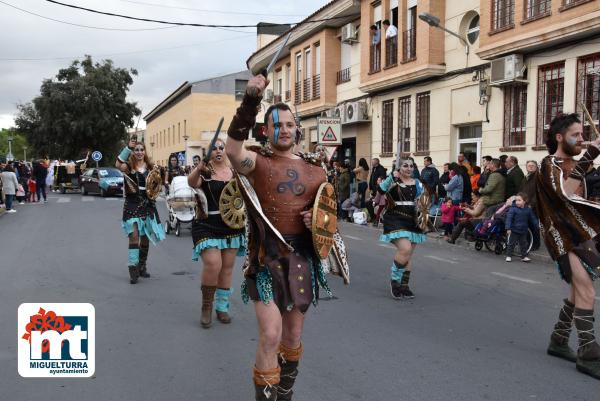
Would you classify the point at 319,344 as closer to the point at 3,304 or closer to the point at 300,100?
the point at 3,304

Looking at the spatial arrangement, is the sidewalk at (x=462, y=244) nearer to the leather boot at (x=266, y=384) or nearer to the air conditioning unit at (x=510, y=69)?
the air conditioning unit at (x=510, y=69)

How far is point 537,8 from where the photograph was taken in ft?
46.1

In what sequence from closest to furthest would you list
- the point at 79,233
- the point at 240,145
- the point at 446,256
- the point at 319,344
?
the point at 240,145
the point at 319,344
the point at 446,256
the point at 79,233

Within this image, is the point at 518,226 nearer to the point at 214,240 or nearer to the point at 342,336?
the point at 342,336

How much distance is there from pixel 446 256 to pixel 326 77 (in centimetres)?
1571

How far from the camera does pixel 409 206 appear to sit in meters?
7.64

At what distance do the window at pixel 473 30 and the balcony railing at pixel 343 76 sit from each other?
7898mm

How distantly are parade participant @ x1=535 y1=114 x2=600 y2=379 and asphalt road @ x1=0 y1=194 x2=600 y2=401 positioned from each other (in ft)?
1.18

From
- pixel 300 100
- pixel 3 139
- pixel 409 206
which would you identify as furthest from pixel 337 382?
pixel 3 139

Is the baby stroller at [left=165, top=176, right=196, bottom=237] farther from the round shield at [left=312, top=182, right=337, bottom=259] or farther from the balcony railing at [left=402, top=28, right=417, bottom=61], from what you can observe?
the balcony railing at [left=402, top=28, right=417, bottom=61]

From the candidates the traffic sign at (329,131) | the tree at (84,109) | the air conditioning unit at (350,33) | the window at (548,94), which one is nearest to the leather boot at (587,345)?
the window at (548,94)

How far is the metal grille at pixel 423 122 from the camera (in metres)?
19.1

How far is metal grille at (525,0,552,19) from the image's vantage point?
1373cm

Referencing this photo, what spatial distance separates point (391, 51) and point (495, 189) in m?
9.53
